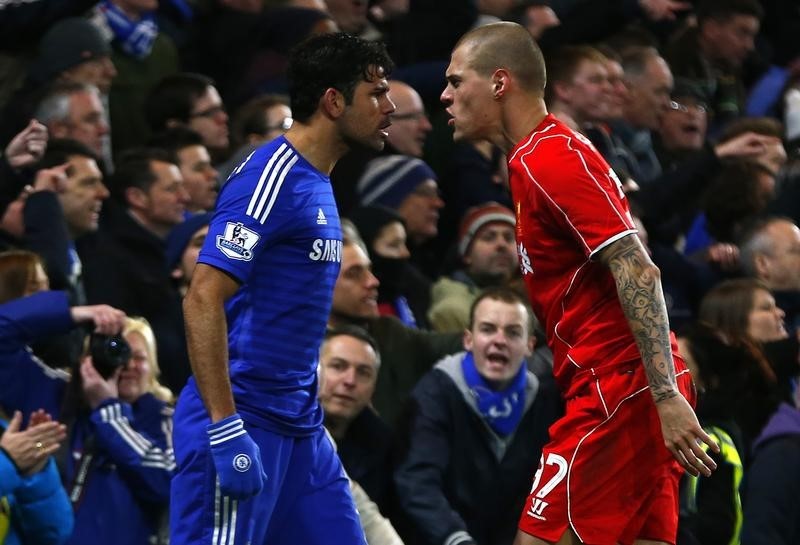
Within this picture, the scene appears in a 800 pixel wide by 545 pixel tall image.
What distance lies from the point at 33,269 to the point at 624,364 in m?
2.82

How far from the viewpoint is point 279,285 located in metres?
5.45

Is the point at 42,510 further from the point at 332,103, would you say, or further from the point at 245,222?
the point at 332,103

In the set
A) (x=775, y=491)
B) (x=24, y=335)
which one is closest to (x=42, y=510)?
(x=24, y=335)

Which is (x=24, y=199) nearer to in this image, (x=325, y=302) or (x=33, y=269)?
(x=33, y=269)

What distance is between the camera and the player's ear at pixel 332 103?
18.3ft

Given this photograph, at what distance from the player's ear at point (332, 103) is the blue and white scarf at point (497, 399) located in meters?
2.45

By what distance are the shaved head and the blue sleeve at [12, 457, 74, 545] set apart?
230 centimetres

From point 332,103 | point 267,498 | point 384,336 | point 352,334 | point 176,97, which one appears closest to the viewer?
point 267,498

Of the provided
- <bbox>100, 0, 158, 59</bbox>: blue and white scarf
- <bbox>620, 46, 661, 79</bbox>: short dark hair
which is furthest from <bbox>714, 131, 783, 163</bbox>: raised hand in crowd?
<bbox>100, 0, 158, 59</bbox>: blue and white scarf

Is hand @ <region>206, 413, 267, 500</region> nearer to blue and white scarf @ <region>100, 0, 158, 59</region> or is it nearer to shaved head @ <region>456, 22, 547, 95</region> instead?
shaved head @ <region>456, 22, 547, 95</region>

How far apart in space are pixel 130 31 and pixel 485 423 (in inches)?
146

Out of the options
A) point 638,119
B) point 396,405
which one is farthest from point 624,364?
point 638,119

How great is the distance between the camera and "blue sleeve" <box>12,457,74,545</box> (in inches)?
253

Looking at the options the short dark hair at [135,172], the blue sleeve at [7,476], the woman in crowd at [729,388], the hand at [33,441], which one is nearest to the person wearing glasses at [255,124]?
the short dark hair at [135,172]
